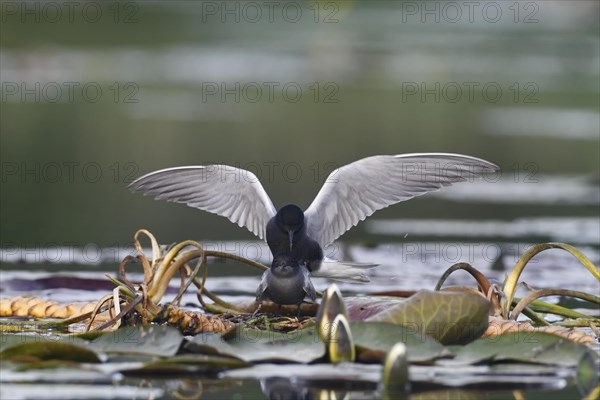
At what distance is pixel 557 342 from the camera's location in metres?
4.63

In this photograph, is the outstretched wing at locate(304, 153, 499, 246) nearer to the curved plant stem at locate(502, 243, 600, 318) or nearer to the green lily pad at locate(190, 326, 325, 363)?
the curved plant stem at locate(502, 243, 600, 318)

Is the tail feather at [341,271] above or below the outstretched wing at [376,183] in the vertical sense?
below

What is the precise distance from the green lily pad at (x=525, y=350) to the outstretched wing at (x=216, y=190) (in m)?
2.04

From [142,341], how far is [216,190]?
2117 millimetres

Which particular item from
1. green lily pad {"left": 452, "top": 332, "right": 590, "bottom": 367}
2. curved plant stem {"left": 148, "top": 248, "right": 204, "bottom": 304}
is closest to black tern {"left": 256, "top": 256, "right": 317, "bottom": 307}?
curved plant stem {"left": 148, "top": 248, "right": 204, "bottom": 304}

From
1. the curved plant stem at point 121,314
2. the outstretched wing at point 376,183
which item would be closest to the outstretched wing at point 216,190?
the outstretched wing at point 376,183

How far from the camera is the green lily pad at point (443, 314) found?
4.81 m

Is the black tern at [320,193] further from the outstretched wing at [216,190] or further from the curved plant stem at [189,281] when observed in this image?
the curved plant stem at [189,281]

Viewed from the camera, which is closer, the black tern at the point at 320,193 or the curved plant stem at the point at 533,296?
the curved plant stem at the point at 533,296

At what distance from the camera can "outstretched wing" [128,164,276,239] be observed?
21.3 feet

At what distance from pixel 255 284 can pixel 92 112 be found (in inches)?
433

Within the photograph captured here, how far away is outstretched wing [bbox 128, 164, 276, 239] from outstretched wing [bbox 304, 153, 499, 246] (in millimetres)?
293

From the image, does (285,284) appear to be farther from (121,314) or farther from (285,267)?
(121,314)

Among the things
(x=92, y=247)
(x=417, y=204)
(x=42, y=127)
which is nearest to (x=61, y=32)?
(x=42, y=127)
